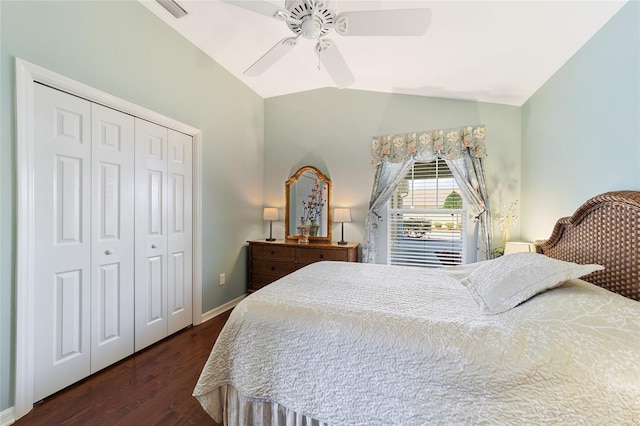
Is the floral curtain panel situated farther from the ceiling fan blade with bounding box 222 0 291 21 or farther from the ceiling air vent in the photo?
the ceiling air vent

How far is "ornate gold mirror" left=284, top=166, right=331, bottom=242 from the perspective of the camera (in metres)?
3.72

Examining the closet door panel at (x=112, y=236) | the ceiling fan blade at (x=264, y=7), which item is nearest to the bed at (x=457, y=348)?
the closet door panel at (x=112, y=236)

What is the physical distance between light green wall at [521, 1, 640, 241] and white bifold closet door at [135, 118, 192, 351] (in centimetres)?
340

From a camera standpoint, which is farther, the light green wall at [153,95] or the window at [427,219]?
the window at [427,219]

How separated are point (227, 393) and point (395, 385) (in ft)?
2.95

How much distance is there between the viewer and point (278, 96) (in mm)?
4004

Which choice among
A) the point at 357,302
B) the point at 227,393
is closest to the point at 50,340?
the point at 227,393

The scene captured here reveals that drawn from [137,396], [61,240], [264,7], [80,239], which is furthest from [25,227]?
[264,7]

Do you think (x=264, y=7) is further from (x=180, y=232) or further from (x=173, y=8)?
(x=180, y=232)

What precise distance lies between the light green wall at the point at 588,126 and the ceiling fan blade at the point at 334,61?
1626mm

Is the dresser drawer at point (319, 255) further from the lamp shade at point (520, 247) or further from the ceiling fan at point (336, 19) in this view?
the ceiling fan at point (336, 19)

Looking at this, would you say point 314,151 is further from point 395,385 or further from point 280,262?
point 395,385

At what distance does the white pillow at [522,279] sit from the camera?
1.25 meters

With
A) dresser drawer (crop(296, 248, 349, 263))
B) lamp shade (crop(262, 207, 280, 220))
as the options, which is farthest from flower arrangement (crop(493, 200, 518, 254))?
lamp shade (crop(262, 207, 280, 220))
